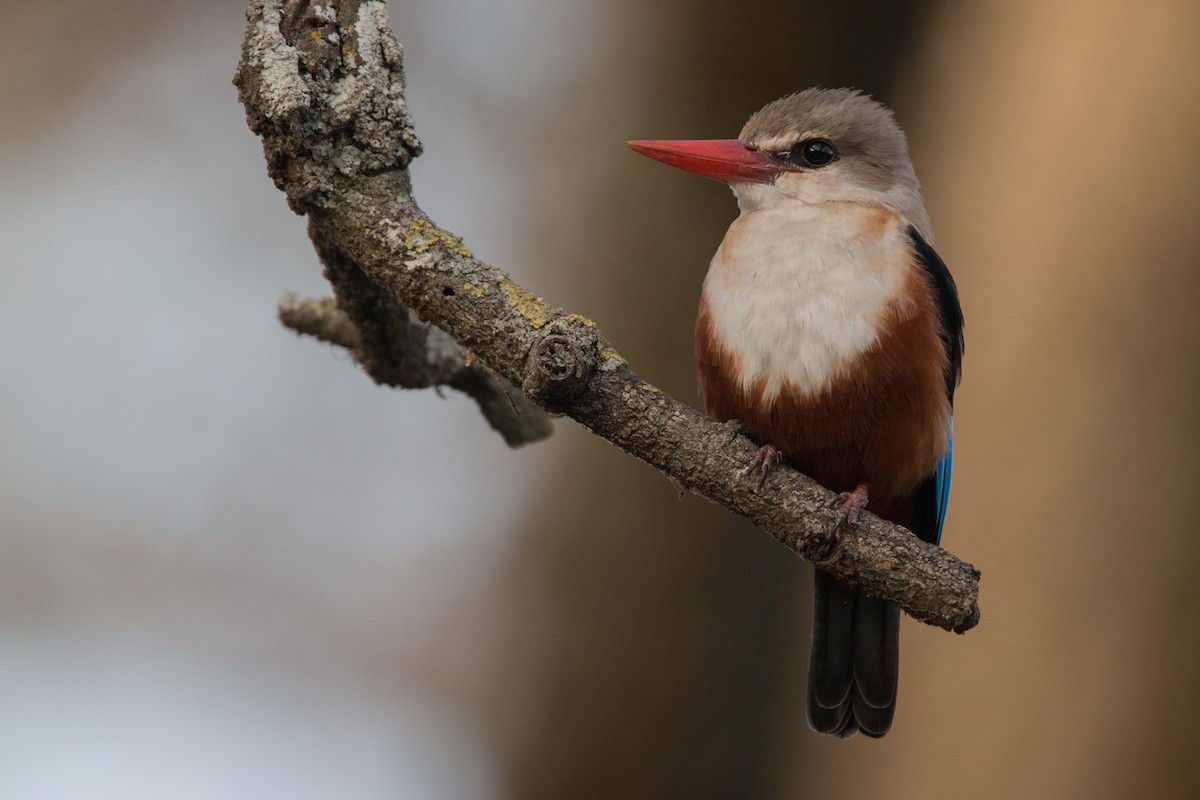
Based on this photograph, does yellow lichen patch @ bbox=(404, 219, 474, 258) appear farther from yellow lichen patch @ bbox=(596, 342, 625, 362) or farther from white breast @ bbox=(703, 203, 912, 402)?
white breast @ bbox=(703, 203, 912, 402)

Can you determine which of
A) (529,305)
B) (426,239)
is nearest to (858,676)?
(529,305)

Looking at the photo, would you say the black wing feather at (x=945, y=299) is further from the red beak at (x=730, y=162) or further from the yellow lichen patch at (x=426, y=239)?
the yellow lichen patch at (x=426, y=239)

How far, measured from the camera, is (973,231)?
3578mm

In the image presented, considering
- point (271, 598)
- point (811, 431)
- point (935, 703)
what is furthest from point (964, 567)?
point (271, 598)

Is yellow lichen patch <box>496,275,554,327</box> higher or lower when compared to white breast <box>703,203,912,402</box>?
lower

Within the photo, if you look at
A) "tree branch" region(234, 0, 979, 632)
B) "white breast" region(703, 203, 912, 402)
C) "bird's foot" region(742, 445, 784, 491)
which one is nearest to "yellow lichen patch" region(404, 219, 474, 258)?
"tree branch" region(234, 0, 979, 632)

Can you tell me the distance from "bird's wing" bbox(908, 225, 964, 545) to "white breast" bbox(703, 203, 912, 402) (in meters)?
0.08

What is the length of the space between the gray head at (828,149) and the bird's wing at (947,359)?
0.18 metres

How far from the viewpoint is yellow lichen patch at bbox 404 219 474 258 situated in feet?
6.83

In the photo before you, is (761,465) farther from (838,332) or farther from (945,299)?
(945,299)

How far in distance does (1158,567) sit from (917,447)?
87 centimetres

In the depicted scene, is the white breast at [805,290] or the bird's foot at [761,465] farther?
the white breast at [805,290]

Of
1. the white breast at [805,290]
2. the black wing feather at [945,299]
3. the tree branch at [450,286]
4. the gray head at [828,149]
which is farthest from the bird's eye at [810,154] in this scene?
the tree branch at [450,286]

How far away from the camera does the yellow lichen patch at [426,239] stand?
2.08 m
